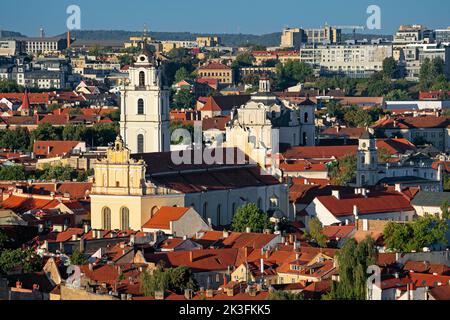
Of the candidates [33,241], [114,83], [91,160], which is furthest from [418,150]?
[114,83]

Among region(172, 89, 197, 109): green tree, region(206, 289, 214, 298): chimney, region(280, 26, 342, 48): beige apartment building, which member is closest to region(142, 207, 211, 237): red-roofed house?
region(206, 289, 214, 298): chimney

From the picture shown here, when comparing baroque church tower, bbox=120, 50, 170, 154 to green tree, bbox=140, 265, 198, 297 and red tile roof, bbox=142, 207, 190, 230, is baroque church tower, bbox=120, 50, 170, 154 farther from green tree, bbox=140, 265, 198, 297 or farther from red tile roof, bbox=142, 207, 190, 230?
green tree, bbox=140, 265, 198, 297

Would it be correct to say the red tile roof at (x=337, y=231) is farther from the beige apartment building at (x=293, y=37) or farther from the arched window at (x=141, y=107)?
the beige apartment building at (x=293, y=37)

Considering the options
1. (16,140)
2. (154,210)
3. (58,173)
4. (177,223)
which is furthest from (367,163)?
(16,140)

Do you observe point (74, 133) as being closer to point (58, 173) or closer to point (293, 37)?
point (58, 173)

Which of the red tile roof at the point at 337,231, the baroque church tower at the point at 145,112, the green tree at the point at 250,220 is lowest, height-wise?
the red tile roof at the point at 337,231

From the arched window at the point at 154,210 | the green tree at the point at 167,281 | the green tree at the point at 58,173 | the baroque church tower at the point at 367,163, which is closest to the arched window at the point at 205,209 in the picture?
the arched window at the point at 154,210
